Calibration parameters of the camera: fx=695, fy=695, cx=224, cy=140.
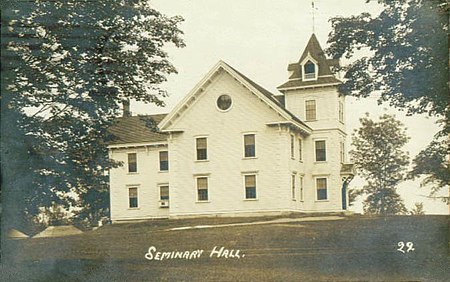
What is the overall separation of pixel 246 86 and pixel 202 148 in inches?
35.6

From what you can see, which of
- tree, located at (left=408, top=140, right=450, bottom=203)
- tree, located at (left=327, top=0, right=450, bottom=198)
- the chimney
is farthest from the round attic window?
tree, located at (left=408, top=140, right=450, bottom=203)

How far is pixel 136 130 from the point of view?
8328 millimetres

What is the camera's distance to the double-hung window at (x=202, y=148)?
8273mm

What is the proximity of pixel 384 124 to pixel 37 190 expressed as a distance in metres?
4.23

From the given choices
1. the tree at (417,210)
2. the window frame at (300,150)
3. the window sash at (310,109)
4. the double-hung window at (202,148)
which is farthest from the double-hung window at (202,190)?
the tree at (417,210)

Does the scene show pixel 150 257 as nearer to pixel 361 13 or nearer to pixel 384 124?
pixel 384 124

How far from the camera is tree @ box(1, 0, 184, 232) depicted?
27.3 feet

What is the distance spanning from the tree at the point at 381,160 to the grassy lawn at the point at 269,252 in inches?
8.0

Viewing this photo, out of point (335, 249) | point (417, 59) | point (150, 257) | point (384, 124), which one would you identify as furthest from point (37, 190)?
point (417, 59)

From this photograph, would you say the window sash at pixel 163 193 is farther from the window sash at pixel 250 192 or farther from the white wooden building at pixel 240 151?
the window sash at pixel 250 192

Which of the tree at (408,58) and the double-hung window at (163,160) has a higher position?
the tree at (408,58)

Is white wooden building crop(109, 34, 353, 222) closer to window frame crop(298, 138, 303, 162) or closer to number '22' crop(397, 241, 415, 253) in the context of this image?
window frame crop(298, 138, 303, 162)

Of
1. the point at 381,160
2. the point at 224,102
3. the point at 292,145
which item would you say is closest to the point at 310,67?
the point at 292,145

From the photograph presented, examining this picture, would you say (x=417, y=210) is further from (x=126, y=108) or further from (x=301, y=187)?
(x=126, y=108)
